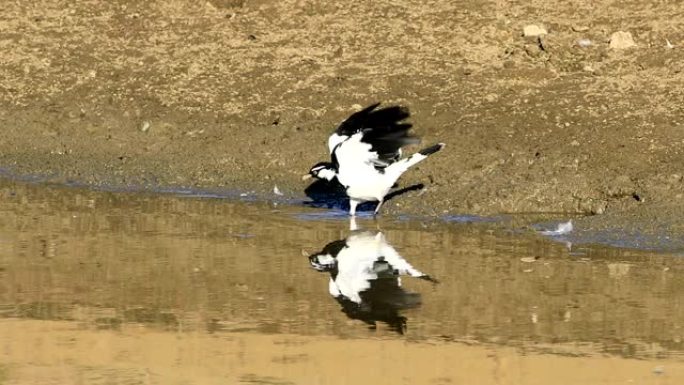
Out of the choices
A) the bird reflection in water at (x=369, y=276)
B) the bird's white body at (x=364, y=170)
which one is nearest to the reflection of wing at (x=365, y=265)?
the bird reflection in water at (x=369, y=276)

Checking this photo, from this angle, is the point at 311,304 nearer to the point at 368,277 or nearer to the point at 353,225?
the point at 368,277

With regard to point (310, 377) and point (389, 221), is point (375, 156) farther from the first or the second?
point (310, 377)

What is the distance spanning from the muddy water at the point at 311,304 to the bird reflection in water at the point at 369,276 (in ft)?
0.07

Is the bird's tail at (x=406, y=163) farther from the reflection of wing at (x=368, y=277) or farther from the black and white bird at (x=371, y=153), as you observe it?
the reflection of wing at (x=368, y=277)

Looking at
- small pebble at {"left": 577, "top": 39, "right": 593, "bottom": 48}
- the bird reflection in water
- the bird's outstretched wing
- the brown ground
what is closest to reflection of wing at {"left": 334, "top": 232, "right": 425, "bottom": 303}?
the bird reflection in water

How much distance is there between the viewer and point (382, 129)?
481 inches

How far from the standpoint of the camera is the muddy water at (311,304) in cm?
806

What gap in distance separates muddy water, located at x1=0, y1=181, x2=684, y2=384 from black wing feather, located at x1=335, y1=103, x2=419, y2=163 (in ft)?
1.80

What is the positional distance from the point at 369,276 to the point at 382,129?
2179mm

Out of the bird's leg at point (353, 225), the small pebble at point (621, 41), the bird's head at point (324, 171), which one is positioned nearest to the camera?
the bird's leg at point (353, 225)

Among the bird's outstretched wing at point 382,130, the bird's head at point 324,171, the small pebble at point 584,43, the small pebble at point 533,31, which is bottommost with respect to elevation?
the bird's head at point 324,171

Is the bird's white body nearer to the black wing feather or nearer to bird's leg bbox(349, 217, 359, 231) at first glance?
the black wing feather

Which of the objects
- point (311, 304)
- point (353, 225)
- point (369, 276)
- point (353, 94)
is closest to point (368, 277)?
point (369, 276)

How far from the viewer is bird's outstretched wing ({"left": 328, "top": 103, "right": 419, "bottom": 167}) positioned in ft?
40.0
